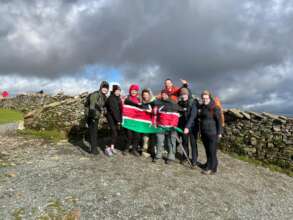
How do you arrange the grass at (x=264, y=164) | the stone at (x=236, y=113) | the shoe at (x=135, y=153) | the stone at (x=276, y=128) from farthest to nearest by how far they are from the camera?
1. the stone at (x=236, y=113)
2. the stone at (x=276, y=128)
3. the grass at (x=264, y=164)
4. the shoe at (x=135, y=153)

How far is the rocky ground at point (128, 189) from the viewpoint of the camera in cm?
544

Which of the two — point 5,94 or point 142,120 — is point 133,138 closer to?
point 142,120

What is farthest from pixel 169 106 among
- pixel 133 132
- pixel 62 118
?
pixel 62 118

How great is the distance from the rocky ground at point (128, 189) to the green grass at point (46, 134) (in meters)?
2.32

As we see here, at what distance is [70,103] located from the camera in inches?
517

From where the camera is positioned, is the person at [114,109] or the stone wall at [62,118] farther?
the stone wall at [62,118]

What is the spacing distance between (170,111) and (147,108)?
41.2 inches

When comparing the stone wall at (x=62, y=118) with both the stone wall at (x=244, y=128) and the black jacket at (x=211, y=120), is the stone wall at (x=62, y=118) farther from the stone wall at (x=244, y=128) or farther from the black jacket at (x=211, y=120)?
the black jacket at (x=211, y=120)

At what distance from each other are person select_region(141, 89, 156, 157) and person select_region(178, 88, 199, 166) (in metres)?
1.12

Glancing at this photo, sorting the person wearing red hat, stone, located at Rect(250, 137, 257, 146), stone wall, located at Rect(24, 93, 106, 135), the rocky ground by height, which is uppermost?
the person wearing red hat

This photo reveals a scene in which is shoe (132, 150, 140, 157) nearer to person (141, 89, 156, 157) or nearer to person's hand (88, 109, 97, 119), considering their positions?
person (141, 89, 156, 157)

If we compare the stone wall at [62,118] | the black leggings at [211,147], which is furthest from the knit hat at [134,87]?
the stone wall at [62,118]

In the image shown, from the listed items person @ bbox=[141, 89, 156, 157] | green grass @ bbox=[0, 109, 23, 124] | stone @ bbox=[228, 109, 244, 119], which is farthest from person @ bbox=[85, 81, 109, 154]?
green grass @ bbox=[0, 109, 23, 124]

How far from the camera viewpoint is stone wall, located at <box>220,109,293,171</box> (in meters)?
10.0
